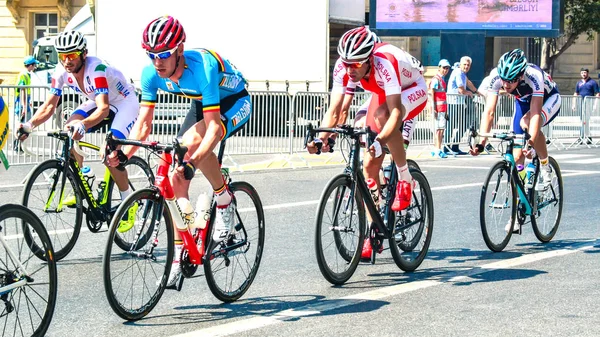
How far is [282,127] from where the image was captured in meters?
19.7

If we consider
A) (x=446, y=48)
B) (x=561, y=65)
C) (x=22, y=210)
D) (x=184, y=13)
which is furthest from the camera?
(x=561, y=65)

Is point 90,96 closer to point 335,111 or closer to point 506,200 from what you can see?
point 335,111

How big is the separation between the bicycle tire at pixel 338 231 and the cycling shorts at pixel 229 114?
2.43 ft

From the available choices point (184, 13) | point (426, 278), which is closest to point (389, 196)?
point (426, 278)

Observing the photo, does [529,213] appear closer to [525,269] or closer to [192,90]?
[525,269]

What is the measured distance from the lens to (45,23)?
4612 centimetres

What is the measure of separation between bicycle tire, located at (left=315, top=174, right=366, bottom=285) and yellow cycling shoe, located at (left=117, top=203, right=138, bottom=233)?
1.44 meters

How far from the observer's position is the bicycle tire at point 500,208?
31.2 ft

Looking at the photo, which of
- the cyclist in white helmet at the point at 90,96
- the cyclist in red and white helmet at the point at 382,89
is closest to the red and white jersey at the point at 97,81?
the cyclist in white helmet at the point at 90,96

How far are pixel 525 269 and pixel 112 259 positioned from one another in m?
3.67

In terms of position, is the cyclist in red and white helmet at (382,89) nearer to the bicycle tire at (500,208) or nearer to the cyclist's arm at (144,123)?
the bicycle tire at (500,208)

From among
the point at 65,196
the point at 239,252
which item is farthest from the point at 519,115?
the point at 65,196

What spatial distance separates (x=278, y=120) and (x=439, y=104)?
144 inches

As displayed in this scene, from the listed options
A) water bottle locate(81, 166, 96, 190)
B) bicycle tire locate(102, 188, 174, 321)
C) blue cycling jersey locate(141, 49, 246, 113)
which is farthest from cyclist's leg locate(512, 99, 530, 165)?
bicycle tire locate(102, 188, 174, 321)
